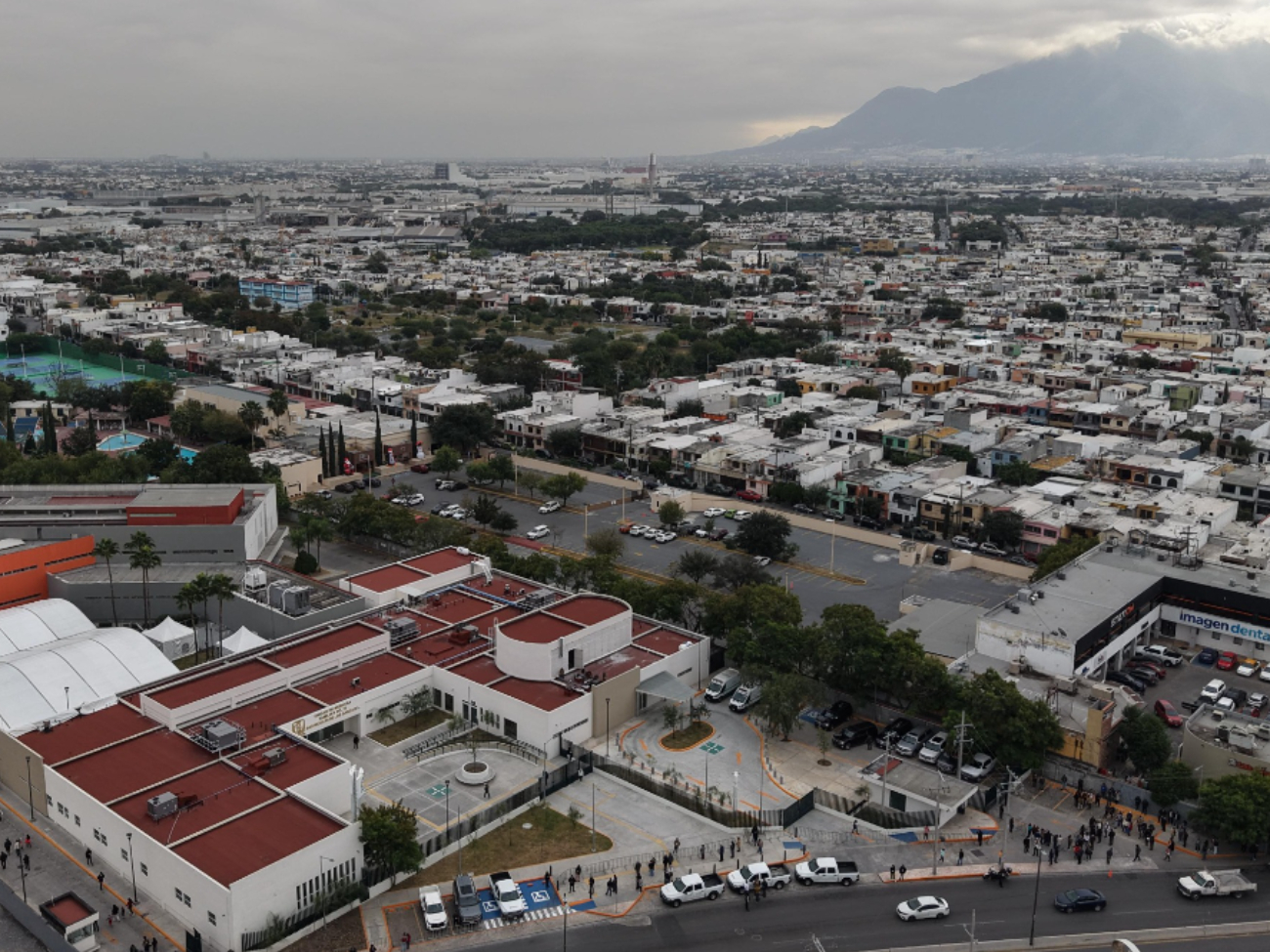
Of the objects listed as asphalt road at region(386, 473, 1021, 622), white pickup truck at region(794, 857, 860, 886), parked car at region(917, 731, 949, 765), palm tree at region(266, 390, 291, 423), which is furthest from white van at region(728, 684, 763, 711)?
palm tree at region(266, 390, 291, 423)

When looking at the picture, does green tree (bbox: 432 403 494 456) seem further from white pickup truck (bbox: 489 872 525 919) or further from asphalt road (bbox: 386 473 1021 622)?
white pickup truck (bbox: 489 872 525 919)

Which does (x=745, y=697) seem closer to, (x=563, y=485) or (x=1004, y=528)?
(x=1004, y=528)

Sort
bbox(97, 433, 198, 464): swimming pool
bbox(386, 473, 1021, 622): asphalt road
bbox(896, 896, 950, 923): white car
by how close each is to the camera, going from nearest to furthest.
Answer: bbox(896, 896, 950, 923): white car → bbox(386, 473, 1021, 622): asphalt road → bbox(97, 433, 198, 464): swimming pool

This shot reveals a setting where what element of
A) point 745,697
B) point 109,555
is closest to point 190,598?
point 109,555

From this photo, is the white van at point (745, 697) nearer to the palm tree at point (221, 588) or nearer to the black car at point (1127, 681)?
the black car at point (1127, 681)

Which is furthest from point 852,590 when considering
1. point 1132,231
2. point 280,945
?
point 1132,231

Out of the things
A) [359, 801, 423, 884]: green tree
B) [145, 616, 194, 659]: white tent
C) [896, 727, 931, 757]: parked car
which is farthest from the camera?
[145, 616, 194, 659]: white tent
